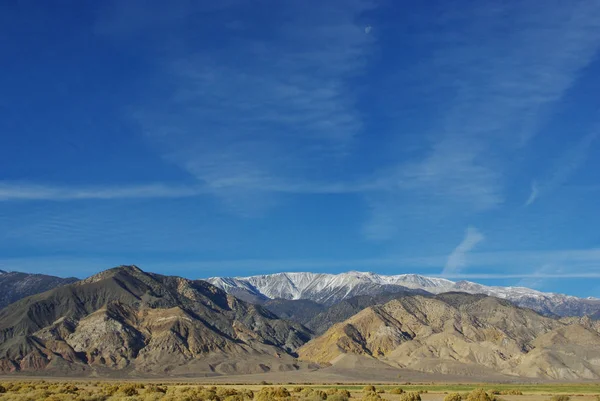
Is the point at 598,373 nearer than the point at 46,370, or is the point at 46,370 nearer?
the point at 598,373

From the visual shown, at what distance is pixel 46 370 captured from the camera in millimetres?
199625

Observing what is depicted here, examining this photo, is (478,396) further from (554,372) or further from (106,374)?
(106,374)

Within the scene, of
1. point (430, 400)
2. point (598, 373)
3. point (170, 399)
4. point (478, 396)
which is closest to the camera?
point (170, 399)

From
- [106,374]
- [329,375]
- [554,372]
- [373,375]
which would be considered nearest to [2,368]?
[106,374]

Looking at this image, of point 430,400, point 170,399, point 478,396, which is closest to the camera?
point 170,399

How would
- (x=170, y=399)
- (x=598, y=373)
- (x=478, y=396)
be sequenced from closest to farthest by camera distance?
(x=170, y=399) < (x=478, y=396) < (x=598, y=373)

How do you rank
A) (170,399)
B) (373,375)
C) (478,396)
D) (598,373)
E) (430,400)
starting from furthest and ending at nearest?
(373,375), (598,373), (430,400), (478,396), (170,399)

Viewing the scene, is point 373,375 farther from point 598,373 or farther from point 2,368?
point 2,368

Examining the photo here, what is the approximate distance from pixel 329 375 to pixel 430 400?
125 meters

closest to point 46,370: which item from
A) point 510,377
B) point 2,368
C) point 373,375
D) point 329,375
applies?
point 2,368

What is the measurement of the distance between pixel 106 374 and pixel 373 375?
8357 cm

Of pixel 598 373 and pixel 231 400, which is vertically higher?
pixel 598 373

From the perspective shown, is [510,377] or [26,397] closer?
[26,397]

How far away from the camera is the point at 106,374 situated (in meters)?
200
